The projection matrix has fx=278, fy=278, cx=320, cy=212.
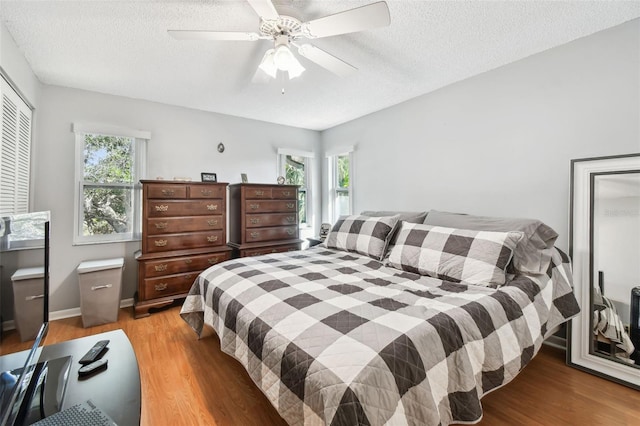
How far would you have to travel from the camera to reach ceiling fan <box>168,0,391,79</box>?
1.47 meters

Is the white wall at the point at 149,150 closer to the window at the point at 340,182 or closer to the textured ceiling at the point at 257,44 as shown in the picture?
the textured ceiling at the point at 257,44

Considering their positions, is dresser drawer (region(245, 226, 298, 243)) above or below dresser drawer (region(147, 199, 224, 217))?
below

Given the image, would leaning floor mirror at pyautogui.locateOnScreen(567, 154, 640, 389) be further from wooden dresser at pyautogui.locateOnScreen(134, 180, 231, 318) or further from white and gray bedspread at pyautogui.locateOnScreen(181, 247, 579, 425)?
wooden dresser at pyautogui.locateOnScreen(134, 180, 231, 318)

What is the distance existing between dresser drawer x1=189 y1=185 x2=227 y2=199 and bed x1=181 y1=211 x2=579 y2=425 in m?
1.31

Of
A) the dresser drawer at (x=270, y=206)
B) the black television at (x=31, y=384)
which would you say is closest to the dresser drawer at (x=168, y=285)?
the dresser drawer at (x=270, y=206)

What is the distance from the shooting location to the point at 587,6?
5.84ft

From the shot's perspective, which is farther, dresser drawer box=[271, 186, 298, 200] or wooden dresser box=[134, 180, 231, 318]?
dresser drawer box=[271, 186, 298, 200]

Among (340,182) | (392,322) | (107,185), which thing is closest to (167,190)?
(107,185)

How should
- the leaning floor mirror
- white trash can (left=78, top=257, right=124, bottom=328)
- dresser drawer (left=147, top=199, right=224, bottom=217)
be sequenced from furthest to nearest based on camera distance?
dresser drawer (left=147, top=199, right=224, bottom=217) → white trash can (left=78, top=257, right=124, bottom=328) → the leaning floor mirror

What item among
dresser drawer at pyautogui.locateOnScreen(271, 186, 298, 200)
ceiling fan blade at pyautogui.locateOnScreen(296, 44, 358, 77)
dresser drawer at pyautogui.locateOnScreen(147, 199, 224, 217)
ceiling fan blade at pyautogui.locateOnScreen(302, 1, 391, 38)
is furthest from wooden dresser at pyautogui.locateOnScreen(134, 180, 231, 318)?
ceiling fan blade at pyautogui.locateOnScreen(302, 1, 391, 38)

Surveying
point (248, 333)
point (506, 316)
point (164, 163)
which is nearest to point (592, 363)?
point (506, 316)

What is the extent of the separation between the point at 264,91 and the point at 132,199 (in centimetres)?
204

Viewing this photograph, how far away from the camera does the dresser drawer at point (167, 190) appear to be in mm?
2963

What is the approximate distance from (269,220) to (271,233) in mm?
178
